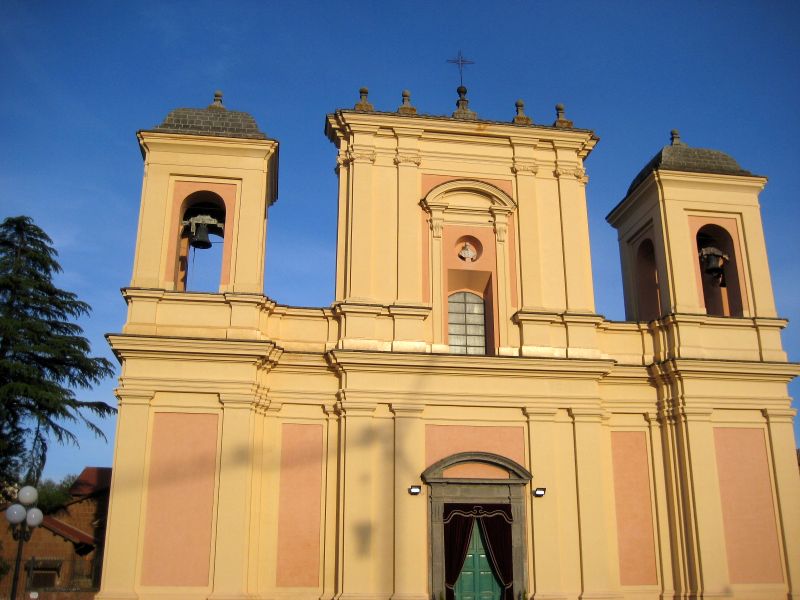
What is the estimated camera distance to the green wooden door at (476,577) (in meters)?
13.7

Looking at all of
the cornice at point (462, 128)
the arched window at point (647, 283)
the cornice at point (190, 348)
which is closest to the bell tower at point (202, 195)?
the cornice at point (190, 348)

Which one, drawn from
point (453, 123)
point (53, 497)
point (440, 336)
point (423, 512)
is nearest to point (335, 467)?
point (423, 512)

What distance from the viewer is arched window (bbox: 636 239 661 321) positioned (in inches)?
715

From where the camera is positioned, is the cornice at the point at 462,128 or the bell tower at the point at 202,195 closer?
the bell tower at the point at 202,195

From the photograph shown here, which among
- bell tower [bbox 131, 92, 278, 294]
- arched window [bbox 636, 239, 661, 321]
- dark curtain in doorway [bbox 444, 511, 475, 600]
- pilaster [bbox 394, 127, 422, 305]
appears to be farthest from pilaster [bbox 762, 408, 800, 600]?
bell tower [bbox 131, 92, 278, 294]

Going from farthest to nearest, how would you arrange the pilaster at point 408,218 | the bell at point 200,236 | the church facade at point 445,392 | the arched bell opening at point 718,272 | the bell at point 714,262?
the bell at point 714,262 < the arched bell opening at point 718,272 < the bell at point 200,236 < the pilaster at point 408,218 < the church facade at point 445,392

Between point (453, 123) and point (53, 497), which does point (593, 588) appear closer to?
point (453, 123)

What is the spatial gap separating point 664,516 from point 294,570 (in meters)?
6.99

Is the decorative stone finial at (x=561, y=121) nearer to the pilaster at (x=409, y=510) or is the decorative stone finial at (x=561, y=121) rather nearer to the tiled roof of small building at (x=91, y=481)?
the pilaster at (x=409, y=510)

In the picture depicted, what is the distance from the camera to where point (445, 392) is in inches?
573

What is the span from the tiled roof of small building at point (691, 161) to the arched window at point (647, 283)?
1.68 meters

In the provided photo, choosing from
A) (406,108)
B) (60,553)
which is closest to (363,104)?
(406,108)

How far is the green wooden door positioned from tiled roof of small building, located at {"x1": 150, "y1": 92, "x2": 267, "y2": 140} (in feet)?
28.7

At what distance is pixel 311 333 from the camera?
49.1ft
